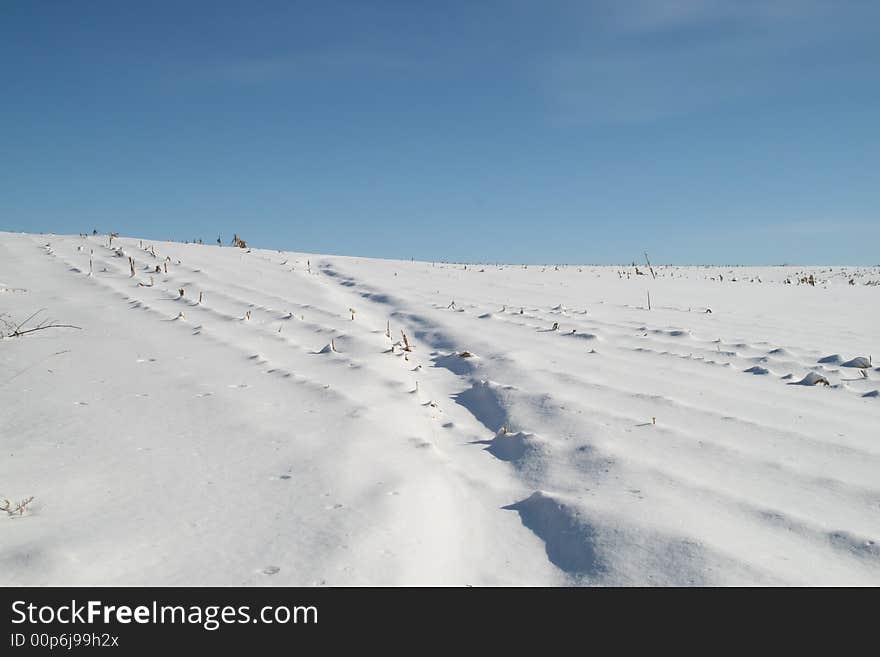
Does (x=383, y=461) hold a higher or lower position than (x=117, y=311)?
lower

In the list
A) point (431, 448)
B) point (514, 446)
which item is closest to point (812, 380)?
point (514, 446)

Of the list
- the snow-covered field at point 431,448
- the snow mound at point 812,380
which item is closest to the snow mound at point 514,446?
the snow-covered field at point 431,448

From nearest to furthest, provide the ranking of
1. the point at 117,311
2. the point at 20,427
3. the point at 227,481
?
1. the point at 227,481
2. the point at 20,427
3. the point at 117,311

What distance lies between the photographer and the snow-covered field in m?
1.33

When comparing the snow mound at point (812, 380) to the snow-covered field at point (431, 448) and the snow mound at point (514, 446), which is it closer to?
the snow-covered field at point (431, 448)

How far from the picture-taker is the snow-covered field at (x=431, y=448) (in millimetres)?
1325

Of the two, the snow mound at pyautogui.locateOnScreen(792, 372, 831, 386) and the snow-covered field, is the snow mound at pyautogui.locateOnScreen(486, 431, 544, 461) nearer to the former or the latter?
the snow-covered field

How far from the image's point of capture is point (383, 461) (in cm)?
185

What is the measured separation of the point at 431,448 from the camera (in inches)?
79.0
